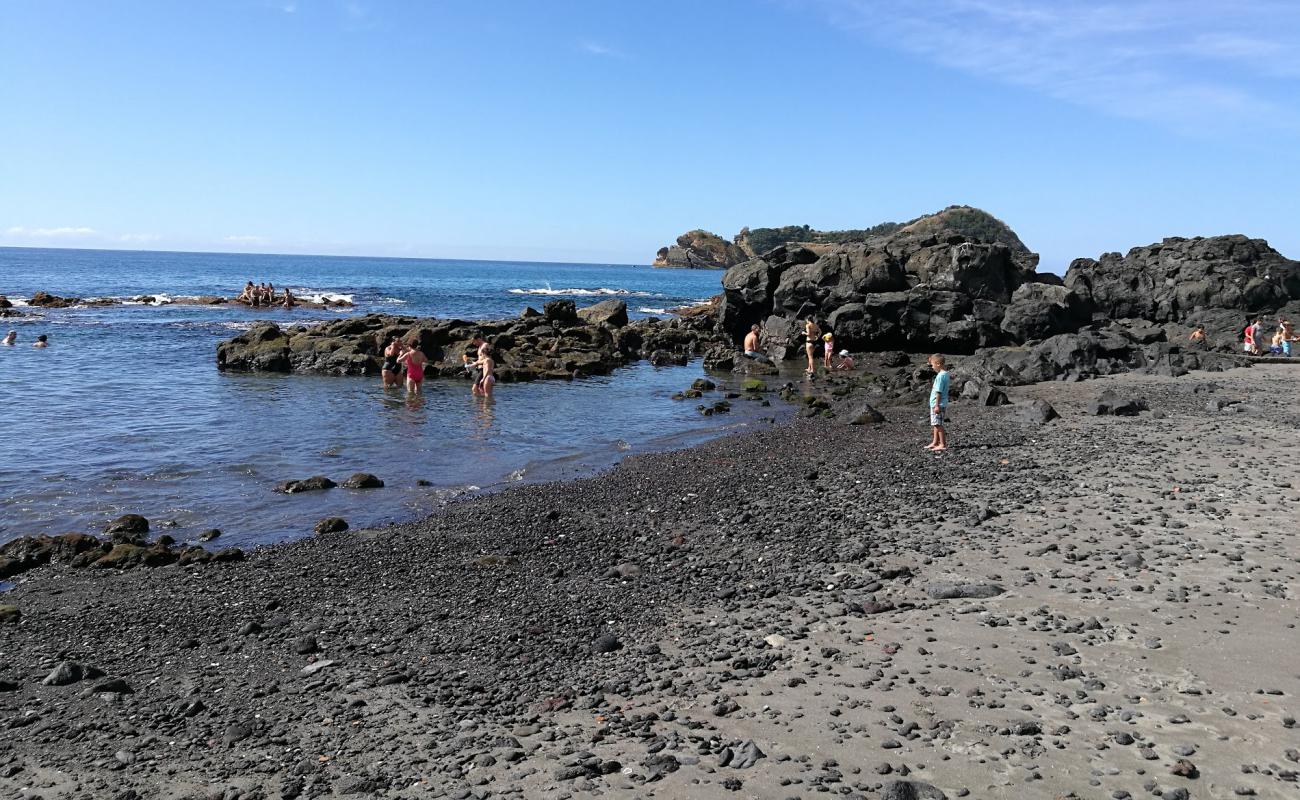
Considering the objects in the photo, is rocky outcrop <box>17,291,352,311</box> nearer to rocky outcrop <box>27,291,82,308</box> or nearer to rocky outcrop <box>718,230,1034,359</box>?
rocky outcrop <box>27,291,82,308</box>

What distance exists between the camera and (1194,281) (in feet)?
164

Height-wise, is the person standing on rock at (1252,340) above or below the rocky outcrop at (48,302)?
above

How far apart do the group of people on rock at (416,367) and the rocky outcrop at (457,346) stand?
0.61 m

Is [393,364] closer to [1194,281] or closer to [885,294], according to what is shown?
[885,294]

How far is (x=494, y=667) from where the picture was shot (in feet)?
27.0

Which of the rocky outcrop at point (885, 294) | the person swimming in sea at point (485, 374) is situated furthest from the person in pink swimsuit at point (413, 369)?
the rocky outcrop at point (885, 294)

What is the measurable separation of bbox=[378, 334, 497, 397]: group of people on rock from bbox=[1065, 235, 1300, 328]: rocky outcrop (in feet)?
99.3

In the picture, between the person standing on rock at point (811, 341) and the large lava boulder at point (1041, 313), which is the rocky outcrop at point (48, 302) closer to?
the person standing on rock at point (811, 341)

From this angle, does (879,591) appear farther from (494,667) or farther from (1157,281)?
(1157,281)

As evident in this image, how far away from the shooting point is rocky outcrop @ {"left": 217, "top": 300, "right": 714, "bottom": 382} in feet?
113

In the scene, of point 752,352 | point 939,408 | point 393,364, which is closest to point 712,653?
point 939,408

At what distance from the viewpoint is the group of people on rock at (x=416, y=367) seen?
29688 mm

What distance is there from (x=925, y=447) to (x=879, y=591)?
31.0ft

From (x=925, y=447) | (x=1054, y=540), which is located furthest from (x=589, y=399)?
(x=1054, y=540)
